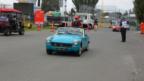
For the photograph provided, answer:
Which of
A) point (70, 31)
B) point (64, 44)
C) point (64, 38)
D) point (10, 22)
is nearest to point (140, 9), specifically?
point (10, 22)

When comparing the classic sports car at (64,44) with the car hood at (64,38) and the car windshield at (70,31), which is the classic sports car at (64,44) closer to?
the car hood at (64,38)

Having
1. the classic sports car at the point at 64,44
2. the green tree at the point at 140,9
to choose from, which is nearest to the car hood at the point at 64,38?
the classic sports car at the point at 64,44

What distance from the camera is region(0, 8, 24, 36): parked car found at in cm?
3916

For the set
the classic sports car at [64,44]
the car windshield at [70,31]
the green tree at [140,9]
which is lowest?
the classic sports car at [64,44]

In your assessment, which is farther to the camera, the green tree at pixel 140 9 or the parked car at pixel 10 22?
the green tree at pixel 140 9

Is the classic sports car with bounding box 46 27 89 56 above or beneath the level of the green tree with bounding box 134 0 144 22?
beneath

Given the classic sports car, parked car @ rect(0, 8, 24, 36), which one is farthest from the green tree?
the classic sports car

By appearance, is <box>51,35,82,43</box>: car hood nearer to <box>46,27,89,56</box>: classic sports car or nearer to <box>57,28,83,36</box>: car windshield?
<box>46,27,89,56</box>: classic sports car

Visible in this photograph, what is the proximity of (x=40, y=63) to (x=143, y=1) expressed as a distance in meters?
53.7

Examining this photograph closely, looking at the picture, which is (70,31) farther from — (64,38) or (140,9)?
(140,9)

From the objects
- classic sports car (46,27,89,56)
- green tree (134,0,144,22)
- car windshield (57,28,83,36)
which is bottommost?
classic sports car (46,27,89,56)

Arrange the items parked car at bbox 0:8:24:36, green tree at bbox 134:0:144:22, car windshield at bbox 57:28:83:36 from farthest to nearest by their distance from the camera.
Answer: green tree at bbox 134:0:144:22 < parked car at bbox 0:8:24:36 < car windshield at bbox 57:28:83:36

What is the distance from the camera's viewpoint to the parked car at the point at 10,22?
39156 millimetres

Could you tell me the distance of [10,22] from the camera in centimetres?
4019
